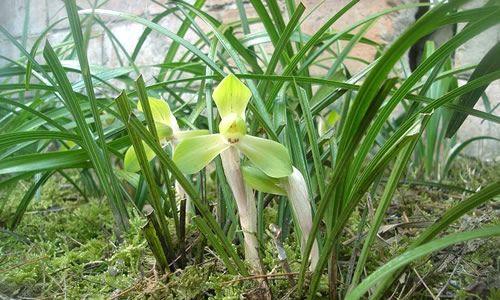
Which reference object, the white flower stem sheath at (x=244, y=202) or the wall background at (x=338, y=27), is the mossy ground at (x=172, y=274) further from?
the wall background at (x=338, y=27)

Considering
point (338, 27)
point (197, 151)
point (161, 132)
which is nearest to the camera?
point (197, 151)

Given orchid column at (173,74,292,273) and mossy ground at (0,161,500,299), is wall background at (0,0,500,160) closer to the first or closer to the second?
mossy ground at (0,161,500,299)

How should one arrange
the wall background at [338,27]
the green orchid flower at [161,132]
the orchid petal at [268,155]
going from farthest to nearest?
the wall background at [338,27] → the green orchid flower at [161,132] → the orchid petal at [268,155]

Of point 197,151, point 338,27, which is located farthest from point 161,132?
point 338,27

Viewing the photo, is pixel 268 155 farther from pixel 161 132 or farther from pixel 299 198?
pixel 161 132

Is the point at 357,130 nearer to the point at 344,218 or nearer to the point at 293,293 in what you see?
the point at 344,218

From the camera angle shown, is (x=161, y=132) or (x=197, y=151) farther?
(x=161, y=132)

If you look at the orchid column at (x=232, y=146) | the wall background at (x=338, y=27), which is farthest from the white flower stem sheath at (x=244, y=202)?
the wall background at (x=338, y=27)
